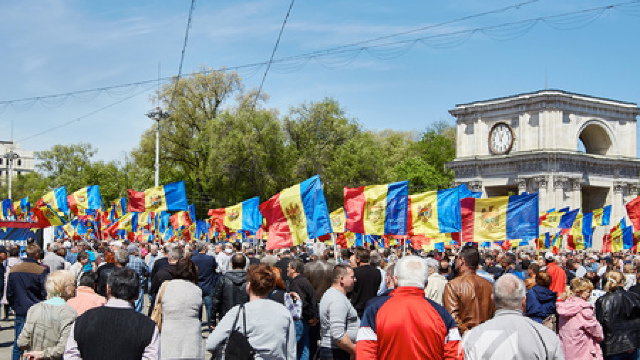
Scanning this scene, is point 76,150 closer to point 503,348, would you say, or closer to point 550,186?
point 550,186

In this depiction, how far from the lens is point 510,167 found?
180ft

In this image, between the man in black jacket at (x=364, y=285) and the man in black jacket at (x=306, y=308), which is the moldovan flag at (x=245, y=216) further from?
the man in black jacket at (x=306, y=308)

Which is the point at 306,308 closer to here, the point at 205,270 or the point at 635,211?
the point at 205,270

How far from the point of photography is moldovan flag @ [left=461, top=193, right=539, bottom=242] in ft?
59.9

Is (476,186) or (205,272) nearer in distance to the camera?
(205,272)

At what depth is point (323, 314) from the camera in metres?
7.56

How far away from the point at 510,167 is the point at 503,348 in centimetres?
5199

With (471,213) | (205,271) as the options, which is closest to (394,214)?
(471,213)

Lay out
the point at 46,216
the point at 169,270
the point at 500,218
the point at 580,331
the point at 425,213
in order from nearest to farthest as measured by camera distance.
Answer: the point at 580,331 < the point at 169,270 < the point at 500,218 < the point at 425,213 < the point at 46,216

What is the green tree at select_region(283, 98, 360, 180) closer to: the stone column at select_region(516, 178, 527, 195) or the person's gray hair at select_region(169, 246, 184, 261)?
the stone column at select_region(516, 178, 527, 195)

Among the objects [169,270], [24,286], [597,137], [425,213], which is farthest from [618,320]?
[597,137]

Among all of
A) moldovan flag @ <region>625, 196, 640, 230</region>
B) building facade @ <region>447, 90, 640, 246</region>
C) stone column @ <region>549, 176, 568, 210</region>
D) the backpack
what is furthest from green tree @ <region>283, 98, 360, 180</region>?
the backpack

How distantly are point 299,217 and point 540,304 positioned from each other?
5.36 meters

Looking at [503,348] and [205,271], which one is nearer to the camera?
[503,348]
